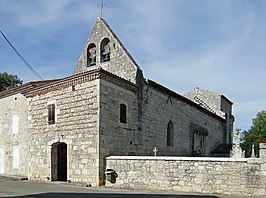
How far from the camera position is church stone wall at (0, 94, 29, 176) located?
2084 cm

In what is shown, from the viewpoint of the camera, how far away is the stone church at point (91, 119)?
15844mm

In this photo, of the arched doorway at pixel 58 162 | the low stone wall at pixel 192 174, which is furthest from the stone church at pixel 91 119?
the low stone wall at pixel 192 174

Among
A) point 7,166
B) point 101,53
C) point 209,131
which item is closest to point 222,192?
point 101,53

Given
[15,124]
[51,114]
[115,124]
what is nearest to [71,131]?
[51,114]

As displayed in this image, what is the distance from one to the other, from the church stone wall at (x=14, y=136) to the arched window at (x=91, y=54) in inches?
192

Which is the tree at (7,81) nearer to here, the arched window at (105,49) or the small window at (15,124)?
the small window at (15,124)

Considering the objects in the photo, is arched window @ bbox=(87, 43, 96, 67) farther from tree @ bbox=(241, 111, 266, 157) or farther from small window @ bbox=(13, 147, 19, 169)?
tree @ bbox=(241, 111, 266, 157)

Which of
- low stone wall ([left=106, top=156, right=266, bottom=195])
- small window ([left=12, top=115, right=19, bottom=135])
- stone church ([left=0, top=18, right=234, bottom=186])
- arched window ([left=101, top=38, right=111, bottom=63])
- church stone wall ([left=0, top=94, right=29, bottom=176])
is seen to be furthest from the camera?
small window ([left=12, top=115, right=19, bottom=135])

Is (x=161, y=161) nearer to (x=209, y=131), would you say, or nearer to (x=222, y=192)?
(x=222, y=192)

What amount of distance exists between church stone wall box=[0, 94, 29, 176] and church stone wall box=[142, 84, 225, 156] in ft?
25.3

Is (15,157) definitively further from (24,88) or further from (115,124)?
(115,124)

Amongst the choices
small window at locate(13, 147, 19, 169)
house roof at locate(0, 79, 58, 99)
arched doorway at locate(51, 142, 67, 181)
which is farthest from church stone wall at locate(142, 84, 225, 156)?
small window at locate(13, 147, 19, 169)

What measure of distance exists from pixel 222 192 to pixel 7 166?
1532 centimetres

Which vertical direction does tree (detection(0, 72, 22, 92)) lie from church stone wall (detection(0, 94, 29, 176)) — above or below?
above
